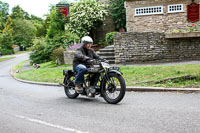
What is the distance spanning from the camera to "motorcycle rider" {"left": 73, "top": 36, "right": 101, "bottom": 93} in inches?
289

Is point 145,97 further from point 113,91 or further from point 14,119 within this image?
point 14,119

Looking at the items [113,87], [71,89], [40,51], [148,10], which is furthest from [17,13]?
[113,87]

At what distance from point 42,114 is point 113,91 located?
1887 mm

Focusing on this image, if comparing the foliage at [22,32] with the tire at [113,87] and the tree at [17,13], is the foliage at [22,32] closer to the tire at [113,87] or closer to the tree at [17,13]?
the tree at [17,13]

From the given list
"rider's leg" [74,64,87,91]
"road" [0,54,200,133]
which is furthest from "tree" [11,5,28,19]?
"road" [0,54,200,133]

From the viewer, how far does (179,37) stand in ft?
52.1

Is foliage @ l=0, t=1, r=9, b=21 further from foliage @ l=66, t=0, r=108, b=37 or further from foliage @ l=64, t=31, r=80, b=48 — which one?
foliage @ l=64, t=31, r=80, b=48

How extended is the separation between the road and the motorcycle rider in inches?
23.2

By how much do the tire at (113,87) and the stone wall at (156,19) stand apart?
16060 mm

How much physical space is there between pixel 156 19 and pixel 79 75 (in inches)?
635

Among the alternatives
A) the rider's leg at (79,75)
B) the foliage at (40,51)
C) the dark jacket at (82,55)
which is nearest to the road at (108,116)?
the rider's leg at (79,75)

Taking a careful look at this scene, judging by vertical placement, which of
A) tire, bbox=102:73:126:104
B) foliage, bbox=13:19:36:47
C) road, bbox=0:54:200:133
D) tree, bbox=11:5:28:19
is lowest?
road, bbox=0:54:200:133

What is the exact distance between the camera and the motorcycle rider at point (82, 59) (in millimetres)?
7345

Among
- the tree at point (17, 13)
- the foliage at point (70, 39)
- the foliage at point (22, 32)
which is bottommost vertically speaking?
the foliage at point (70, 39)
